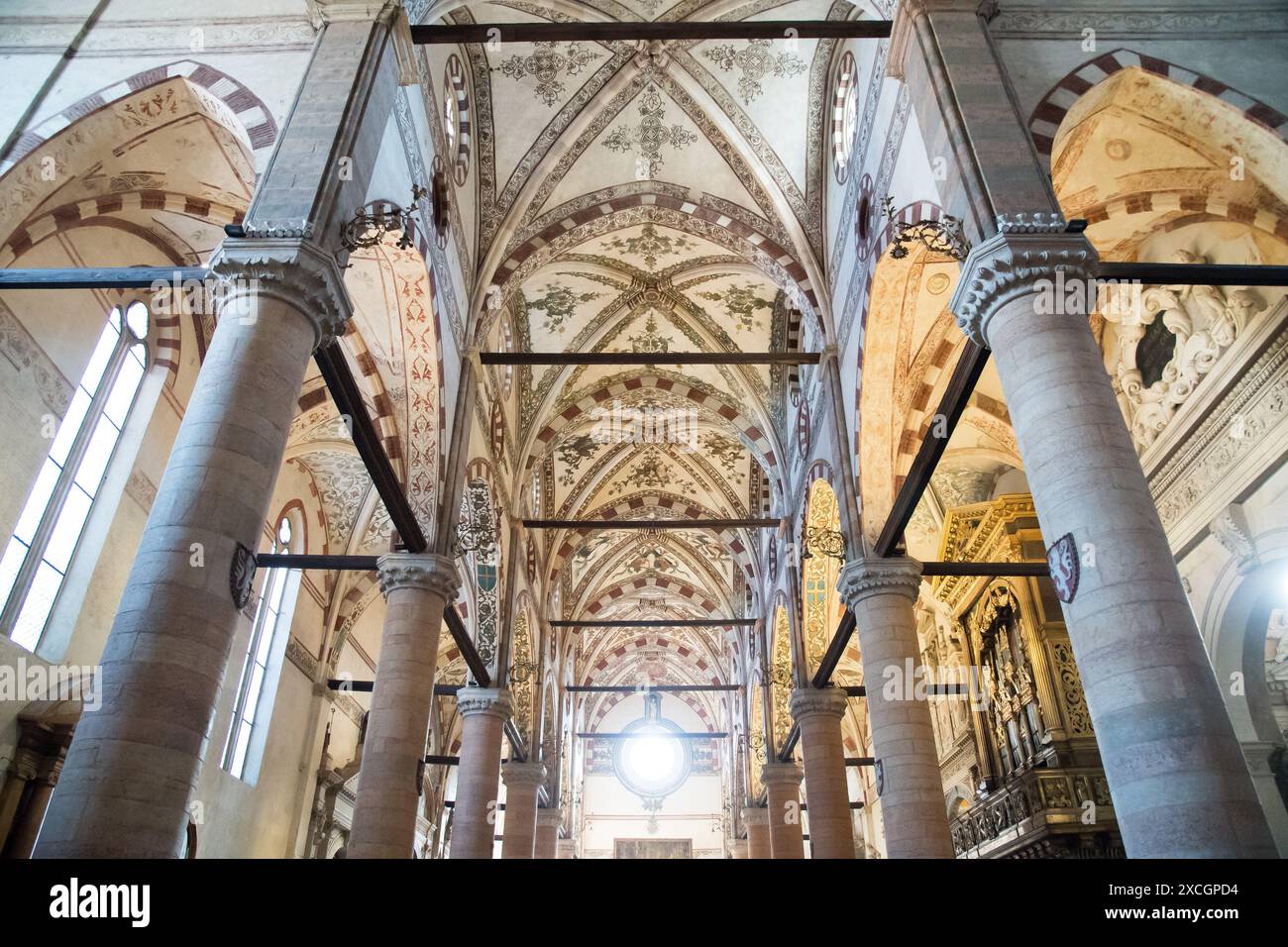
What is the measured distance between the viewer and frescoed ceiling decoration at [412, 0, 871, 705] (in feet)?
42.0

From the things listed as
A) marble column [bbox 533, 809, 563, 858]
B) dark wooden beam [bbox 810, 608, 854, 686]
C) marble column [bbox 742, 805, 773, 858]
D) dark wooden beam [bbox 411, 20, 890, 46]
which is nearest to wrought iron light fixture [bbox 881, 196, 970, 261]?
dark wooden beam [bbox 411, 20, 890, 46]

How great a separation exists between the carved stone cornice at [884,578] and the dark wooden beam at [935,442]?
163 millimetres

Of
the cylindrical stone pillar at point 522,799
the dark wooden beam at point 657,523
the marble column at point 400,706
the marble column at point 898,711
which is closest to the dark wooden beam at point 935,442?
the marble column at point 898,711

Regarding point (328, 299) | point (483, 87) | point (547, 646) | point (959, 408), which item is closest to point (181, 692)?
point (328, 299)

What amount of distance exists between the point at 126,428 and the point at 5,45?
5.11 metres

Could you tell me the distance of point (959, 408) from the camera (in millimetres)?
7906

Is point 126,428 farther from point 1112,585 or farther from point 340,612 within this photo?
point 1112,585

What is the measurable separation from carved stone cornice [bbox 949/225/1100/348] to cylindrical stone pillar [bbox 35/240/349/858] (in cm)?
488

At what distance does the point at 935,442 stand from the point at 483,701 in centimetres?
948

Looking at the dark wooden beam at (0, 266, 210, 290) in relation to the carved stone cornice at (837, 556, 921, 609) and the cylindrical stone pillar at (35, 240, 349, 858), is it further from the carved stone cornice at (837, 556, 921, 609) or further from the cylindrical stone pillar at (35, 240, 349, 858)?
the carved stone cornice at (837, 556, 921, 609)

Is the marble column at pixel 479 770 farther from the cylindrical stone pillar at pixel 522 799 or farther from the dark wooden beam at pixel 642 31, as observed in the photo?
the dark wooden beam at pixel 642 31

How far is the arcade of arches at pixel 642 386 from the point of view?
5.49m

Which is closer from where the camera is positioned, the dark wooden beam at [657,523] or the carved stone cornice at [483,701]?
the carved stone cornice at [483,701]

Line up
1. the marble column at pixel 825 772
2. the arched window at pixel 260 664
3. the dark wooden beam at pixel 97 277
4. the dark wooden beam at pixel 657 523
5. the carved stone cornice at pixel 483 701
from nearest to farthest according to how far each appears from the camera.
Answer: the dark wooden beam at pixel 97 277
the marble column at pixel 825 772
the carved stone cornice at pixel 483 701
the arched window at pixel 260 664
the dark wooden beam at pixel 657 523
